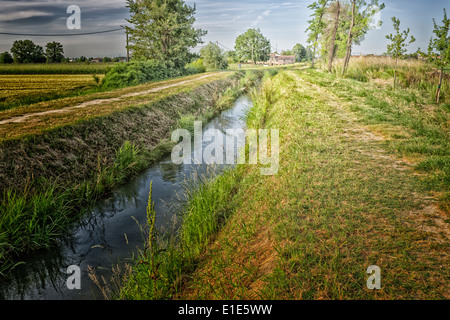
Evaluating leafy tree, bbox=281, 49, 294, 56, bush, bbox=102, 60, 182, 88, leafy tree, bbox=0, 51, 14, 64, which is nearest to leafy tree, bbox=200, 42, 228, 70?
bush, bbox=102, 60, 182, 88

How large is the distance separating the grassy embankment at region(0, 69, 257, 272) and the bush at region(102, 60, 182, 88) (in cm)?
994

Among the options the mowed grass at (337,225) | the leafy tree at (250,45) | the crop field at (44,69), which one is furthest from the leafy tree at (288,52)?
the mowed grass at (337,225)

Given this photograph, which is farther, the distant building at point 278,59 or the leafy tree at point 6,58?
the distant building at point 278,59

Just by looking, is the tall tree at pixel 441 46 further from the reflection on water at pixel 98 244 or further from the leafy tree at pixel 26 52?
the leafy tree at pixel 26 52

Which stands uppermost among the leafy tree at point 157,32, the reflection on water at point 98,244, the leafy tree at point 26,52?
the leafy tree at point 157,32

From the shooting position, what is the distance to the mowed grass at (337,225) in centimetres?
239

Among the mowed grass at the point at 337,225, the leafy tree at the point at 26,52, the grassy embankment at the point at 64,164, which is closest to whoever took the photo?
the mowed grass at the point at 337,225

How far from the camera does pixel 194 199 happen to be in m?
5.10

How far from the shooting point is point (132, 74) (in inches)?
827

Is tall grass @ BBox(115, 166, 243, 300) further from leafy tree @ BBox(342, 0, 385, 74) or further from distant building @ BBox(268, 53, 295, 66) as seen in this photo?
distant building @ BBox(268, 53, 295, 66)

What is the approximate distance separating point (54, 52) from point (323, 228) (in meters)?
31.5

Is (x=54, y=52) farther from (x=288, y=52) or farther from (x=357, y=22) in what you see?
(x=288, y=52)

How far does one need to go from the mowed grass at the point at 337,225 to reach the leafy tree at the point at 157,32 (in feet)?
94.4

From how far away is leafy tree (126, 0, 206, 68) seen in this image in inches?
1198
